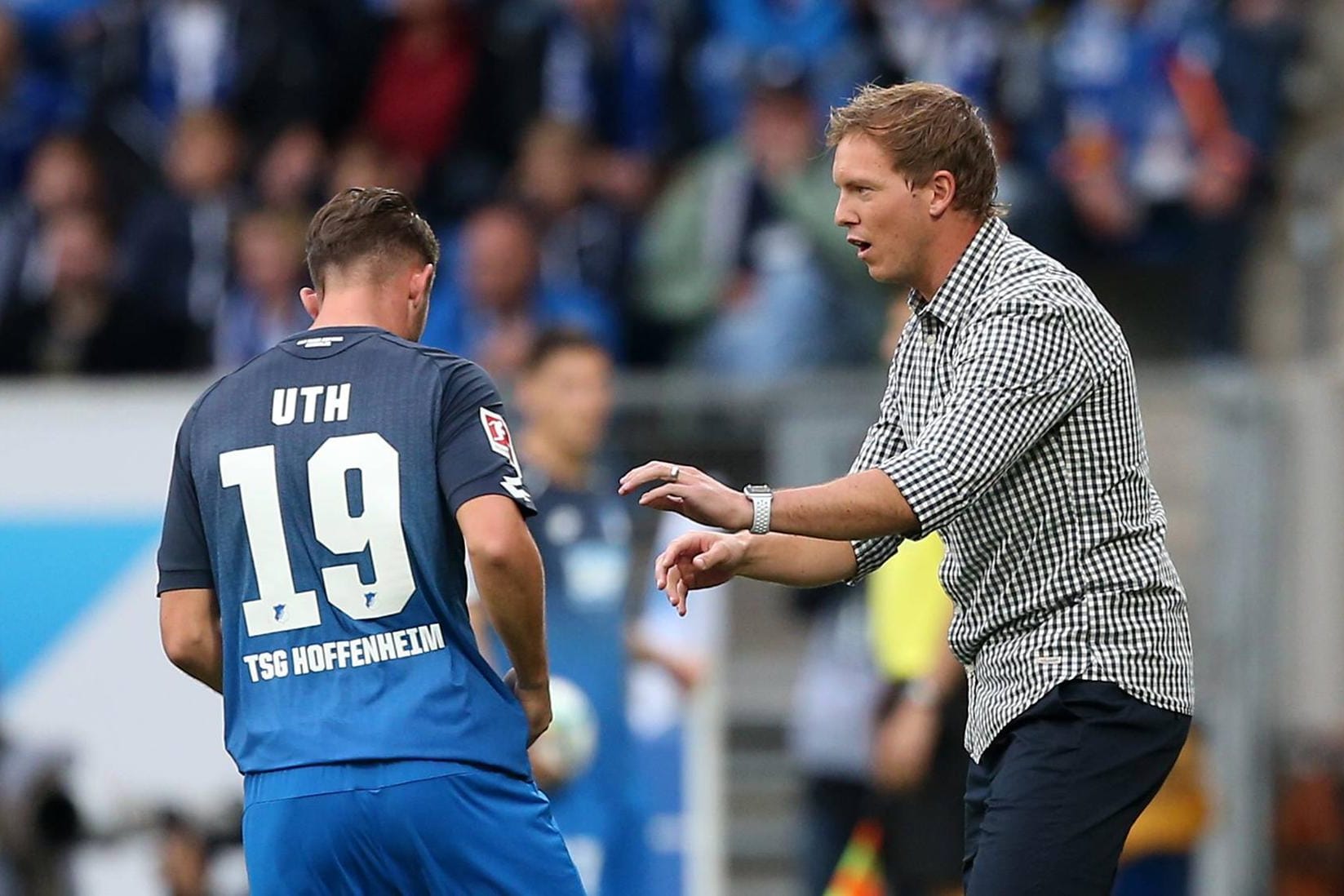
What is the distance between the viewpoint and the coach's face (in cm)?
474

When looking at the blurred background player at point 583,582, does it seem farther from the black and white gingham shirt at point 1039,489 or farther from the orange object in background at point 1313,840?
the orange object in background at point 1313,840

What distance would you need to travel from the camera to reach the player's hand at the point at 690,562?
4.55 m

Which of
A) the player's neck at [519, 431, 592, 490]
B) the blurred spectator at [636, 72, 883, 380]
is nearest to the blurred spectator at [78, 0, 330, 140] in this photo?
the blurred spectator at [636, 72, 883, 380]

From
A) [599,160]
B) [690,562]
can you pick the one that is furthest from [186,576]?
[599,160]

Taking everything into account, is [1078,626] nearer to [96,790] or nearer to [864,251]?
[864,251]

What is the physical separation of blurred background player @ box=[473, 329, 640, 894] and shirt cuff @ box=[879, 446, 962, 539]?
349 cm

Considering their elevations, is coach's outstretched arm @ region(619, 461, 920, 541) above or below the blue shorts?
above

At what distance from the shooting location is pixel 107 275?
11164 millimetres

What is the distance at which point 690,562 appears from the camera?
457cm

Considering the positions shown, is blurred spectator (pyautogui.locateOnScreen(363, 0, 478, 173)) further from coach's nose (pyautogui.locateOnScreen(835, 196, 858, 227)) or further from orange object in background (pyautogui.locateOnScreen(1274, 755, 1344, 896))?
coach's nose (pyautogui.locateOnScreen(835, 196, 858, 227))

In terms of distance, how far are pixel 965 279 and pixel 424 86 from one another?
747 centimetres

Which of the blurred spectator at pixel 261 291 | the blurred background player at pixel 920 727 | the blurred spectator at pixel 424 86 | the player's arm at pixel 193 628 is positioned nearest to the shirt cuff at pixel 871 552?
the player's arm at pixel 193 628

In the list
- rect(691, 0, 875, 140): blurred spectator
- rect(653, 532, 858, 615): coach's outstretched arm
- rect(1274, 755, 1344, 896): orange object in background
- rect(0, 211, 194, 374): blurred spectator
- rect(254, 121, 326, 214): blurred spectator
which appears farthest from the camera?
rect(254, 121, 326, 214): blurred spectator

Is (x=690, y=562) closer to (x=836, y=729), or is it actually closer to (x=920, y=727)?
(x=920, y=727)
